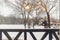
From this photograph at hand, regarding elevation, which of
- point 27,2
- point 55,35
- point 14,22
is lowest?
point 14,22

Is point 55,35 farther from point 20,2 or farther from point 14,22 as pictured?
point 20,2

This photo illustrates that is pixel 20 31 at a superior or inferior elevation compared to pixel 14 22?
superior

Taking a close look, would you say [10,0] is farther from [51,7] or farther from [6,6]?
[51,7]

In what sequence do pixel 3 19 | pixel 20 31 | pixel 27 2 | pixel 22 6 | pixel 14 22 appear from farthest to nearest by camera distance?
1. pixel 22 6
2. pixel 27 2
3. pixel 14 22
4. pixel 3 19
5. pixel 20 31

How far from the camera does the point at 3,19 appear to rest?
15.6 feet

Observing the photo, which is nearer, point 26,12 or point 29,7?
point 29,7

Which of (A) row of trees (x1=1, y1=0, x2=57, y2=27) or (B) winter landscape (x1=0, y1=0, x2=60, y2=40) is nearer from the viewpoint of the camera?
(B) winter landscape (x1=0, y1=0, x2=60, y2=40)

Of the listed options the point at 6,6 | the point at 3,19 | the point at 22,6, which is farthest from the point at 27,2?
the point at 3,19

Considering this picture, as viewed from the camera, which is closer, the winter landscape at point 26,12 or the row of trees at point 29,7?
the winter landscape at point 26,12

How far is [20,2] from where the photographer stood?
638 cm

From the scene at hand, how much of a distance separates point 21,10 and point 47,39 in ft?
15.6

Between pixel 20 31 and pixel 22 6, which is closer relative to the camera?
pixel 20 31

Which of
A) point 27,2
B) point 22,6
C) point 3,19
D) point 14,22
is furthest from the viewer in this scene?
point 22,6

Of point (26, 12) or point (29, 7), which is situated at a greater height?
point (29, 7)
